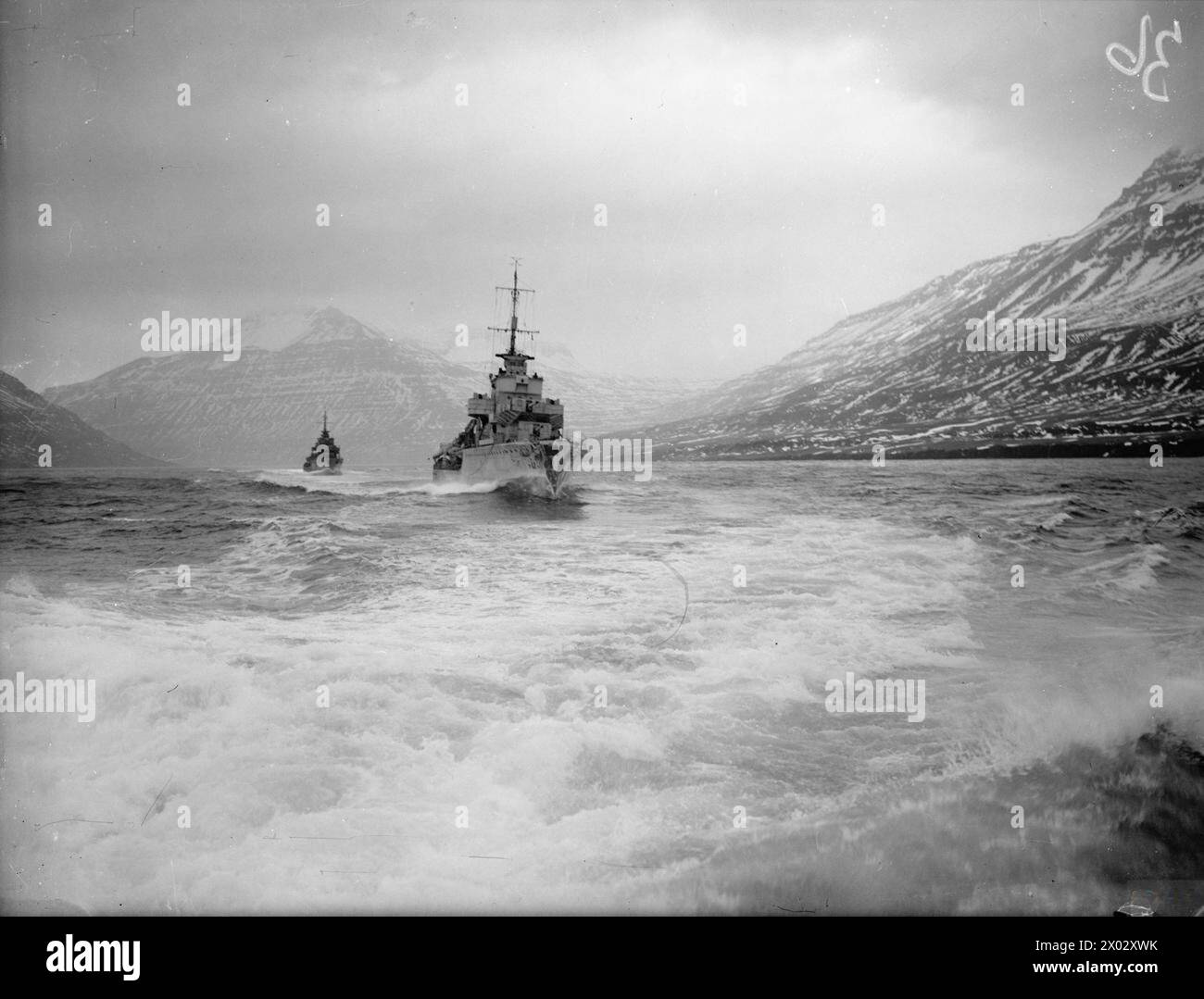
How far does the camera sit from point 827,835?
274cm

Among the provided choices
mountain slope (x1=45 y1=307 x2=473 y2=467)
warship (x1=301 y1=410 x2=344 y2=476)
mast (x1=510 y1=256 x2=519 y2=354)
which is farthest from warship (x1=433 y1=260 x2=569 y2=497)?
warship (x1=301 y1=410 x2=344 y2=476)

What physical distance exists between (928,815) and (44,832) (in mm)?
4074

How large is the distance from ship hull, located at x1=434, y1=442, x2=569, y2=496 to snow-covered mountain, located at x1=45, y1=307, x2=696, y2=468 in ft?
3.13

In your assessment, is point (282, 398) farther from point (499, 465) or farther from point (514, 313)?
point (499, 465)

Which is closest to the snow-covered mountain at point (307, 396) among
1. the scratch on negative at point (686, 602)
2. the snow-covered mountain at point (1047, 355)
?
the snow-covered mountain at point (1047, 355)

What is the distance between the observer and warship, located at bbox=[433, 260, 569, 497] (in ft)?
20.8

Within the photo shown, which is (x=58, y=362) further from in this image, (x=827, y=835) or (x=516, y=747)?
(x=827, y=835)

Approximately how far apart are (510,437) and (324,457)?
143 inches

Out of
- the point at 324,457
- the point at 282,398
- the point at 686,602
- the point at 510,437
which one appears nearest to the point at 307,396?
the point at 282,398

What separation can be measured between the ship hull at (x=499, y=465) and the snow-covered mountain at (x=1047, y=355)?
75.6 inches

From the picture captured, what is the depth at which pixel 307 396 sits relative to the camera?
189 inches

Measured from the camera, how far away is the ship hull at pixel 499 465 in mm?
7057

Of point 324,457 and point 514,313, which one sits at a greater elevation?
point 514,313

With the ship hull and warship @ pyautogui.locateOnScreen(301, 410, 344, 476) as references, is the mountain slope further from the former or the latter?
the ship hull
